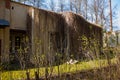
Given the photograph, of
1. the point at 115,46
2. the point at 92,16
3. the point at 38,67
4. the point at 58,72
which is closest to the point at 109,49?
the point at 115,46

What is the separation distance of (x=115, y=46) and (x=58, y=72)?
6.88 ft

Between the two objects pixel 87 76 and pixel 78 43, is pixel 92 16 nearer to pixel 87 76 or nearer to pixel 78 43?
pixel 78 43

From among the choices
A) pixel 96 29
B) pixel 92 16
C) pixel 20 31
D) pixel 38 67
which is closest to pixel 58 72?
pixel 38 67

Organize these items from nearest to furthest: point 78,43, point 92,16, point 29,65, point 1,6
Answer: point 29,65 < point 1,6 < point 78,43 < point 92,16

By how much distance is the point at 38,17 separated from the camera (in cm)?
2023

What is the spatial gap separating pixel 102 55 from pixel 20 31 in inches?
540

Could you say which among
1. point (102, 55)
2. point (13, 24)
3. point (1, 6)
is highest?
point (1, 6)

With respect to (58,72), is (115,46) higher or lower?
higher

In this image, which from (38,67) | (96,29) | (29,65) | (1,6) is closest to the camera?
(38,67)

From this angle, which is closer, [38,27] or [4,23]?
[4,23]

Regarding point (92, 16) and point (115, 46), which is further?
point (92, 16)

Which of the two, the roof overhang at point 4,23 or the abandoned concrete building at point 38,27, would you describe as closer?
the roof overhang at point 4,23

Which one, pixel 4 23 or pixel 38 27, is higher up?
pixel 4 23

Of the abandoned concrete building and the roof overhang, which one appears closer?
the roof overhang
